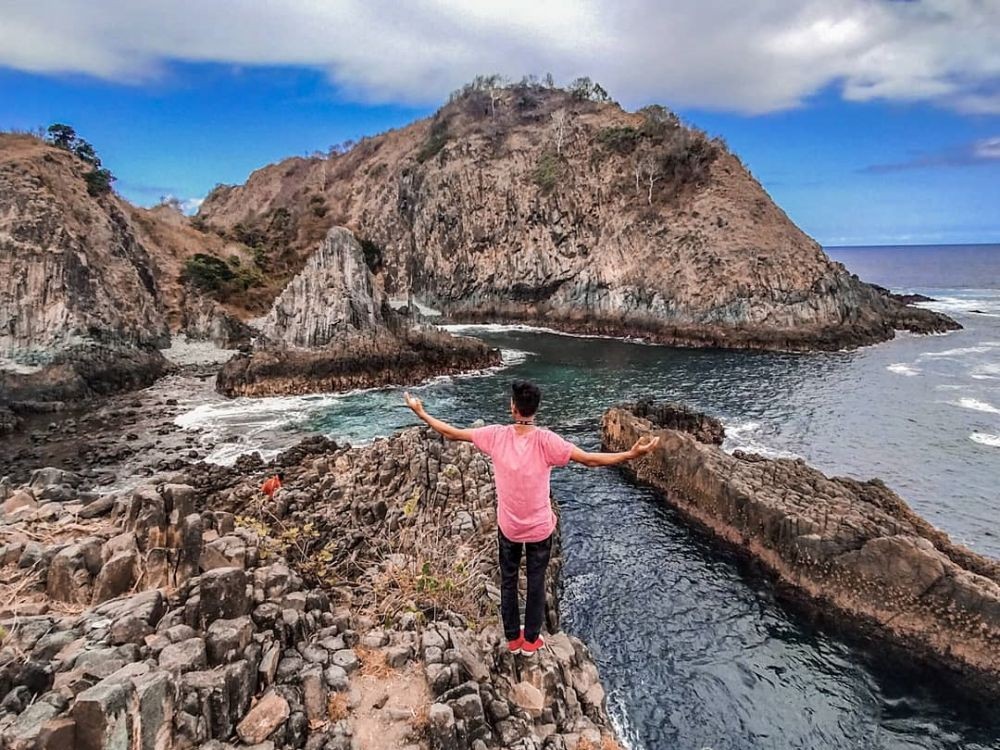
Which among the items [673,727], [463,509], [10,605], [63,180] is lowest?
[673,727]

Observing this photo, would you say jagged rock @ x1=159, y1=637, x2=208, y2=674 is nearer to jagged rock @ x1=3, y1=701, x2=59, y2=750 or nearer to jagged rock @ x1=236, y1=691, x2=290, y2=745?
jagged rock @ x1=236, y1=691, x2=290, y2=745

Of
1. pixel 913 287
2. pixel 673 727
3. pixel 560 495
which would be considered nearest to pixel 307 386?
pixel 560 495

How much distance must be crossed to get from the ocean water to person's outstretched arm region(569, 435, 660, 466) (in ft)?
25.0

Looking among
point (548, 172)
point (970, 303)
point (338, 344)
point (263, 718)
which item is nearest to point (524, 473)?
point (263, 718)

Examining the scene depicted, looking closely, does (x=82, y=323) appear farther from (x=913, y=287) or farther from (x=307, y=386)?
(x=913, y=287)

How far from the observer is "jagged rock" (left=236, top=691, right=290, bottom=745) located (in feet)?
16.8

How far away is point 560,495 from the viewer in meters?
21.3

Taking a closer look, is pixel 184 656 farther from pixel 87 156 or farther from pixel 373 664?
pixel 87 156

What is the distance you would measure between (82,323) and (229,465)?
22977mm

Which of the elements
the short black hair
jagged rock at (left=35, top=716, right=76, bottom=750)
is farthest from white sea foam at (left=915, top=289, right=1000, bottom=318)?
jagged rock at (left=35, top=716, right=76, bottom=750)

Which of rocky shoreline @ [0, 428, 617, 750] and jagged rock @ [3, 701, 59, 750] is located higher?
jagged rock @ [3, 701, 59, 750]

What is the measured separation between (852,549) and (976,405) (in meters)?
24.5

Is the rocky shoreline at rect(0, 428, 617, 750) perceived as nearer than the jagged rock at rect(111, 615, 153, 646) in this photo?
Yes

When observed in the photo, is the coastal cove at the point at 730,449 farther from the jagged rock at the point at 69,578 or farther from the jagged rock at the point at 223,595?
the jagged rock at the point at 69,578
